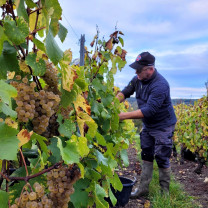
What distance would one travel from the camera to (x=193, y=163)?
756cm

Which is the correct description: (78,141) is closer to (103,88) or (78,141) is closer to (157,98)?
(103,88)

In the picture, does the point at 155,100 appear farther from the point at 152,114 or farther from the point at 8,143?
the point at 8,143

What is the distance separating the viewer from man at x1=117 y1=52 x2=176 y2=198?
3.83 metres

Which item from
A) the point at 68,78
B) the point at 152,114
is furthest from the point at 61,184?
the point at 152,114

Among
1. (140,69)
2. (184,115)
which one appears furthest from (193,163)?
(140,69)

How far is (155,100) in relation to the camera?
12.4ft

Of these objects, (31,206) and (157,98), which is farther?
(157,98)

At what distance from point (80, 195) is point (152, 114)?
8.06 ft

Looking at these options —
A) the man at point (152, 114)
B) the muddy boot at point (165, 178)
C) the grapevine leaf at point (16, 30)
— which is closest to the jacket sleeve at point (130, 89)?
the man at point (152, 114)

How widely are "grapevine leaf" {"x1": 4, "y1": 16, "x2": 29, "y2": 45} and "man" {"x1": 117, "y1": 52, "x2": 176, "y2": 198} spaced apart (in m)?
2.79

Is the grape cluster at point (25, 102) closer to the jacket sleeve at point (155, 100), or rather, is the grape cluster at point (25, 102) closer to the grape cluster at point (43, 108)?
the grape cluster at point (43, 108)

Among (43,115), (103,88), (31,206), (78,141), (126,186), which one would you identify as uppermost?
(103,88)

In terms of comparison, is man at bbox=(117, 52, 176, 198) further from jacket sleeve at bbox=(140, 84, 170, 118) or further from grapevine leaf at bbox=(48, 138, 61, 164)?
grapevine leaf at bbox=(48, 138, 61, 164)

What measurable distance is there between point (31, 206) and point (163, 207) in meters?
3.25
